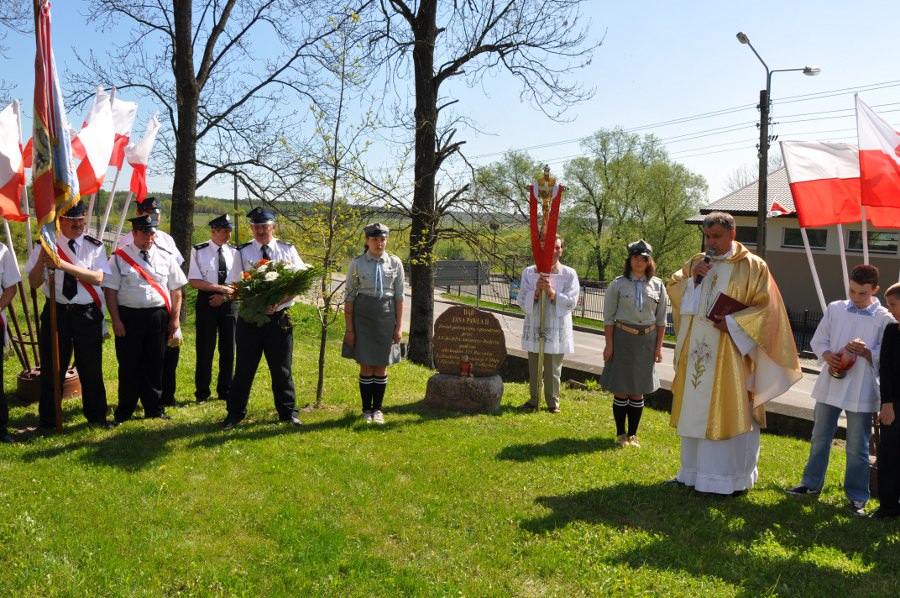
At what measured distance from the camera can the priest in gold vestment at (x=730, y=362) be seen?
5.45 meters

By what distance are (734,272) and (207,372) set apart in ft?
18.5

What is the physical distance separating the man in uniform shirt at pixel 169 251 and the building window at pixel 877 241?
1078 inches

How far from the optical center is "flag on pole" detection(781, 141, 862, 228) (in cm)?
656

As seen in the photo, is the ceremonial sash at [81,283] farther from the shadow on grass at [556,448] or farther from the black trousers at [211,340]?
the shadow on grass at [556,448]

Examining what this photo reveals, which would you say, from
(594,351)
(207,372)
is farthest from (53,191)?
(594,351)

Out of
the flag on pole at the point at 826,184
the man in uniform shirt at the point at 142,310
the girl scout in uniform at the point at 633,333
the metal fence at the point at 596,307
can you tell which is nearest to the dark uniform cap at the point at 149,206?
the man in uniform shirt at the point at 142,310

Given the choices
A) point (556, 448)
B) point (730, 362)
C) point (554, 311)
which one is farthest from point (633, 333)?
point (554, 311)

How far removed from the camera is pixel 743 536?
4910 millimetres

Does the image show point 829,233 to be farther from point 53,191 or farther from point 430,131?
point 53,191

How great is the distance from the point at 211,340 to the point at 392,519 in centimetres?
392

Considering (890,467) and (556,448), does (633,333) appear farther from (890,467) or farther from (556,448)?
(890,467)

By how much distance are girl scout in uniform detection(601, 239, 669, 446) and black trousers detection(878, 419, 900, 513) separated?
2.13m

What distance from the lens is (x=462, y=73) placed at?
40.0ft

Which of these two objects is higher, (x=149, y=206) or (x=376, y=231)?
(x=149, y=206)
